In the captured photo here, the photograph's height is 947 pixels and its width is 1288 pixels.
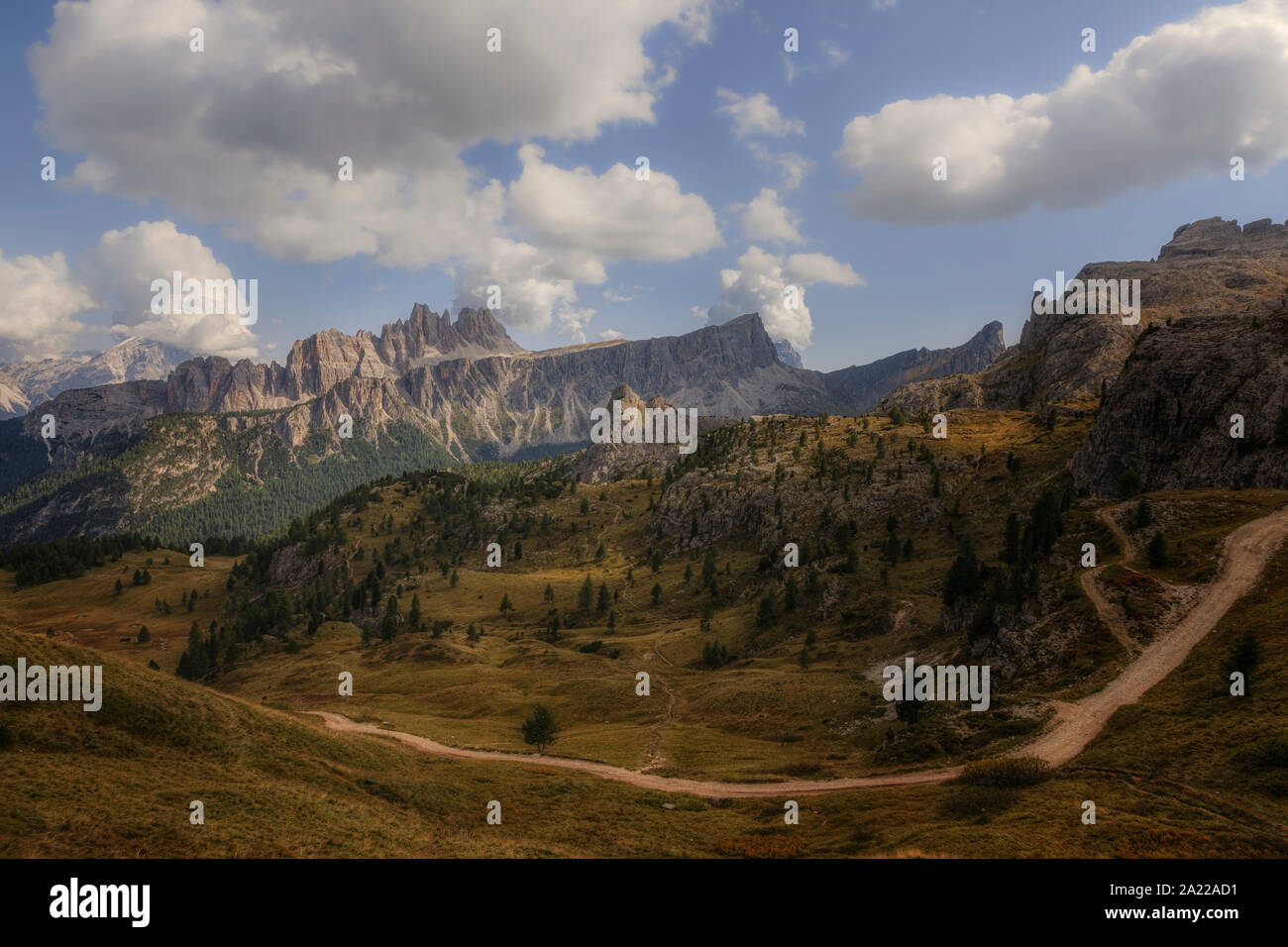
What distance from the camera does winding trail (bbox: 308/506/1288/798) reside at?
55188mm

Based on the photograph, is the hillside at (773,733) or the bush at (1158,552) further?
the bush at (1158,552)

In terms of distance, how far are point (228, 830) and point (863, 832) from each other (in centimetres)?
4328

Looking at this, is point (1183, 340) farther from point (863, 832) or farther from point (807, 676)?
point (863, 832)

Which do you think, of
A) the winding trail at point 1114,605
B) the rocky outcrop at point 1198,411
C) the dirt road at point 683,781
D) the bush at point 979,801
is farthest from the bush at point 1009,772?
the rocky outcrop at point 1198,411

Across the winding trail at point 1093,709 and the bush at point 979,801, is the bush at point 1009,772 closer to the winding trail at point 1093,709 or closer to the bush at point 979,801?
the bush at point 979,801

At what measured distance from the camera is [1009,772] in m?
48.9

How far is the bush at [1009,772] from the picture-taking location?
4803 centimetres

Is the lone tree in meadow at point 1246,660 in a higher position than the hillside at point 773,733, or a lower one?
higher

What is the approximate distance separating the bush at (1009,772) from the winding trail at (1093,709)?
8.81 ft
